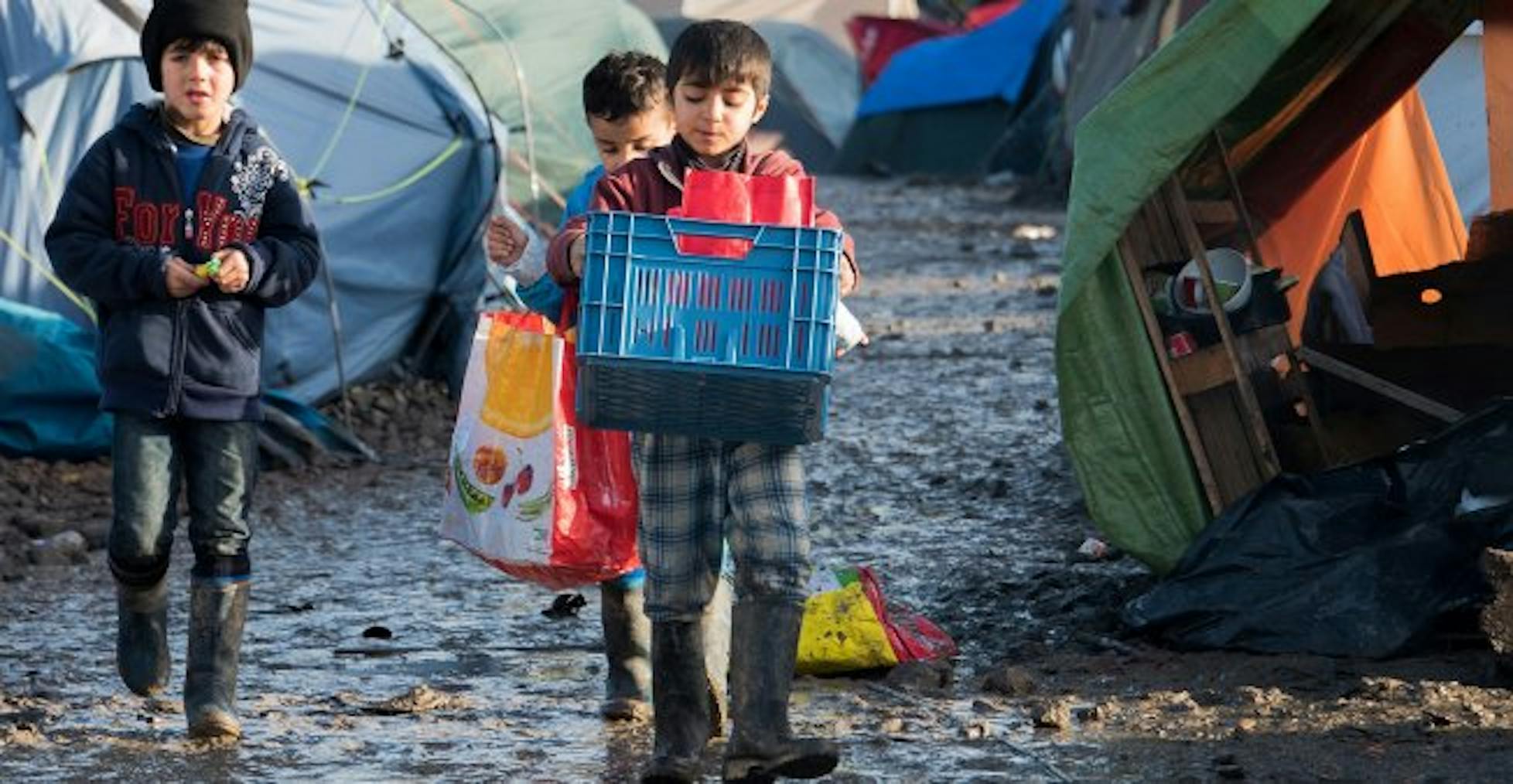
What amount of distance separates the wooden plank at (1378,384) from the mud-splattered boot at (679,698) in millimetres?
2809

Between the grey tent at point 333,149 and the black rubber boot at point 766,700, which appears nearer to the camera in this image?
the black rubber boot at point 766,700

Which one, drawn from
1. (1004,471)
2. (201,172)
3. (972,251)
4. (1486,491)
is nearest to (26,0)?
(1004,471)

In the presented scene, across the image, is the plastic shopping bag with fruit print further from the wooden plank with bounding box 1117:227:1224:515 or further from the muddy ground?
the wooden plank with bounding box 1117:227:1224:515

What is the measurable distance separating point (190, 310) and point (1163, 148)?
2539 mm

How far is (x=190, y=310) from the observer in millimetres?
6027

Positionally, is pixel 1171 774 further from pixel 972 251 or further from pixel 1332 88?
pixel 972 251

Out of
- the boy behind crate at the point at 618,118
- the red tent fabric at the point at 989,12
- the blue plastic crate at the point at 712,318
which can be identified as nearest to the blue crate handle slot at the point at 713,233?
the blue plastic crate at the point at 712,318

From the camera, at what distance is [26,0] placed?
35.8ft

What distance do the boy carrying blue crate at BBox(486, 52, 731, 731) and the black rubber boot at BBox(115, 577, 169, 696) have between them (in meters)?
0.96

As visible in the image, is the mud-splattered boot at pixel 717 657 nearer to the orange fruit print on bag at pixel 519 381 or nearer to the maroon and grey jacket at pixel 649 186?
the orange fruit print on bag at pixel 519 381

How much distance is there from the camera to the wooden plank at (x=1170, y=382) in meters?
7.45

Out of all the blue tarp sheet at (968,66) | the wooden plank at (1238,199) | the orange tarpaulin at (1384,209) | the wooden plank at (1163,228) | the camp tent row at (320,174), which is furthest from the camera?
the blue tarp sheet at (968,66)

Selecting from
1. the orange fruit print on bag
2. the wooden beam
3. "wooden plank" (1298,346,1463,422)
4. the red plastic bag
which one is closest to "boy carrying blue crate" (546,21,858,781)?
the red plastic bag

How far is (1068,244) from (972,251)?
1358 cm
